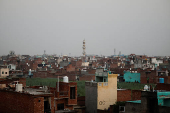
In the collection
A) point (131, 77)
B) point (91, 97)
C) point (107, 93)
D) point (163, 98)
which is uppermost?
point (131, 77)

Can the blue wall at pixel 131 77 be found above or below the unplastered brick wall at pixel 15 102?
above

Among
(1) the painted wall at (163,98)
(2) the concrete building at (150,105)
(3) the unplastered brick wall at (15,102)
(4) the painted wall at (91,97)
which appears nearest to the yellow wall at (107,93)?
(4) the painted wall at (91,97)

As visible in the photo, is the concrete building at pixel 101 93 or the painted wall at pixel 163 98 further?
the concrete building at pixel 101 93

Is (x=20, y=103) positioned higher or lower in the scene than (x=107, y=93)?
lower

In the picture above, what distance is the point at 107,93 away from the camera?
23922 millimetres

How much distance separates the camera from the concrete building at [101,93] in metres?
23.6

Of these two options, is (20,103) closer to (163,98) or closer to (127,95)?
(163,98)

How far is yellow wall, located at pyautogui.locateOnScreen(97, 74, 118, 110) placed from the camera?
23.5m

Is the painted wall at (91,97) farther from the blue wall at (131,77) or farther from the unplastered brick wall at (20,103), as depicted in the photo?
the blue wall at (131,77)

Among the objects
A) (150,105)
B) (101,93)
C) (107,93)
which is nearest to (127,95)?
(107,93)

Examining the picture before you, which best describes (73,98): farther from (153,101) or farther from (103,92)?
(153,101)

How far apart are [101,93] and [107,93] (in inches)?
22.0

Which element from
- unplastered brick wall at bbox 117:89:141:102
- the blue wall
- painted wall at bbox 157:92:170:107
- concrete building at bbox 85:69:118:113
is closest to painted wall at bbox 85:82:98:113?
concrete building at bbox 85:69:118:113

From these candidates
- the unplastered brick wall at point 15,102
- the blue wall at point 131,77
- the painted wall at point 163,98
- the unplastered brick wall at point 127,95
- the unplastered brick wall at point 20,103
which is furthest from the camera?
the blue wall at point 131,77
